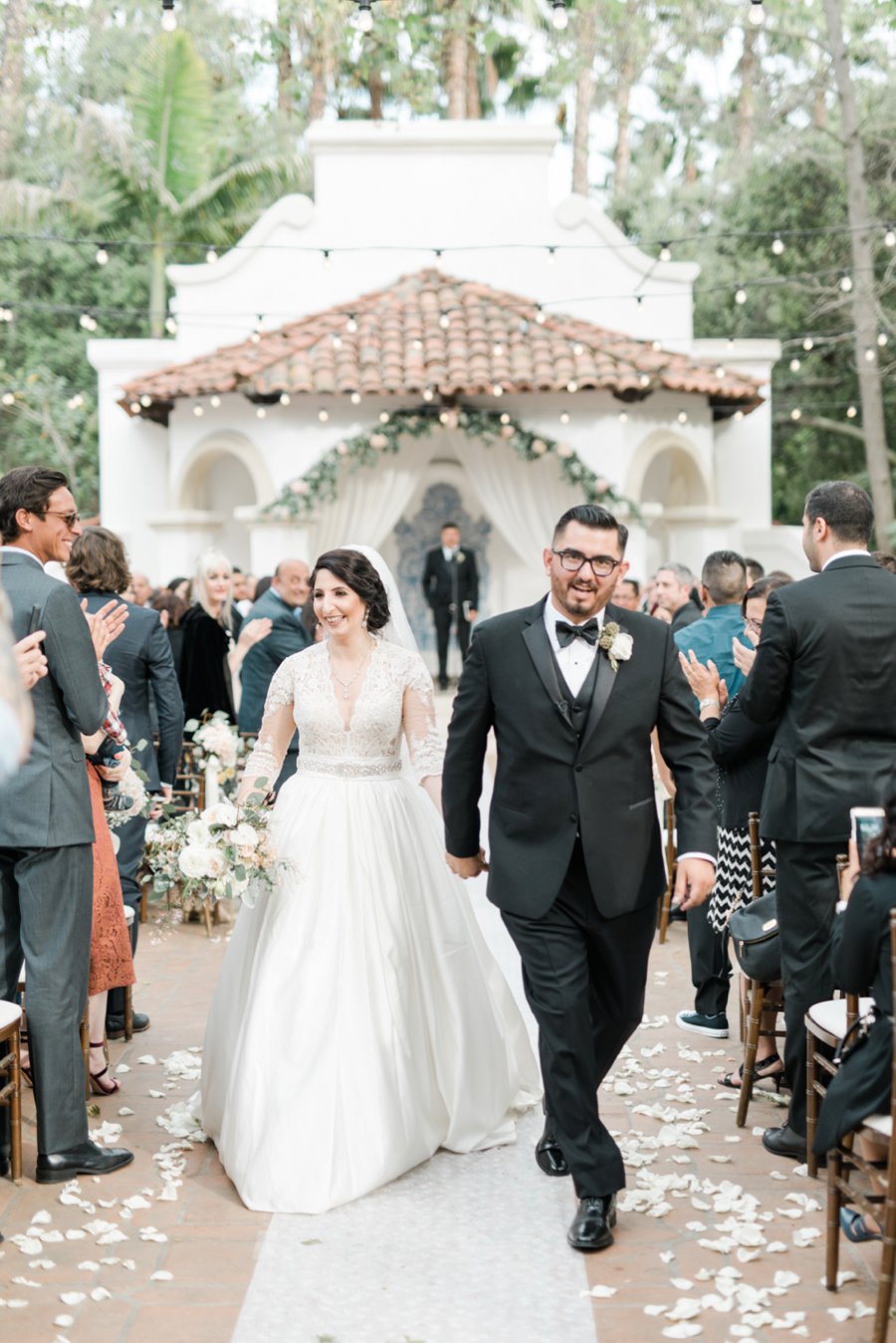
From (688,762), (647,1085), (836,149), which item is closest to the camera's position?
(688,762)

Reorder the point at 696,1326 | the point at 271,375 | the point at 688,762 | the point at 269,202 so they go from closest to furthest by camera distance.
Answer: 1. the point at 696,1326
2. the point at 688,762
3. the point at 271,375
4. the point at 269,202

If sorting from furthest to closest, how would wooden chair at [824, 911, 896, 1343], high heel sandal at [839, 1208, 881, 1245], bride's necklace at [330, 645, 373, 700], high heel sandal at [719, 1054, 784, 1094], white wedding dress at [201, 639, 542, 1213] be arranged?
Answer: 1. high heel sandal at [719, 1054, 784, 1094]
2. bride's necklace at [330, 645, 373, 700]
3. white wedding dress at [201, 639, 542, 1213]
4. high heel sandal at [839, 1208, 881, 1245]
5. wooden chair at [824, 911, 896, 1343]

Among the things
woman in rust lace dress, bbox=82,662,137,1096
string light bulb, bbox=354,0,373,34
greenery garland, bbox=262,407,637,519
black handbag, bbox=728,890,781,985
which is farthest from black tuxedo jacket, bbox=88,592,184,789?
greenery garland, bbox=262,407,637,519

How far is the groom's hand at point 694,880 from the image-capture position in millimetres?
4242

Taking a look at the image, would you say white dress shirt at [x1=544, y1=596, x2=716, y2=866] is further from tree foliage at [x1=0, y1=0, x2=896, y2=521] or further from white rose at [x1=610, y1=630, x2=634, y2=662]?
tree foliage at [x1=0, y1=0, x2=896, y2=521]

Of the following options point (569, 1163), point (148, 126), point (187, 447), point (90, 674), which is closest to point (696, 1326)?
point (569, 1163)

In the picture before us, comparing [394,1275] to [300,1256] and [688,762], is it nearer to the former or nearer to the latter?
[300,1256]

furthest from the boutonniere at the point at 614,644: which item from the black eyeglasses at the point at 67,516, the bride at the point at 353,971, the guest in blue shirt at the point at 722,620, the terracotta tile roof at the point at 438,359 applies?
the terracotta tile roof at the point at 438,359

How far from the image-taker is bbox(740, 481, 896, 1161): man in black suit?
480 centimetres

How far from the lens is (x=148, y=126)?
25938 millimetres

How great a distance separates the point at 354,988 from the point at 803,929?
1.45 meters

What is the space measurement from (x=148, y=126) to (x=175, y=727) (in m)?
21.7

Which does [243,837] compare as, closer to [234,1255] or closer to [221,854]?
[221,854]

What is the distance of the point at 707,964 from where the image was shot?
21.0 ft
